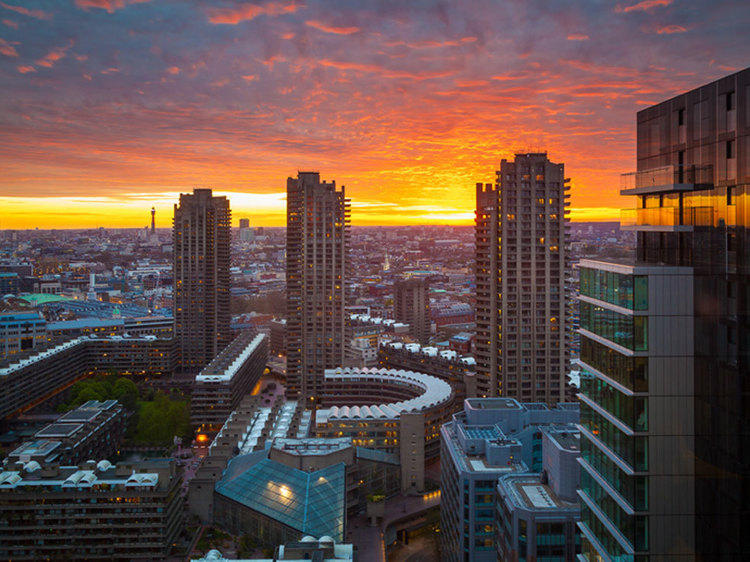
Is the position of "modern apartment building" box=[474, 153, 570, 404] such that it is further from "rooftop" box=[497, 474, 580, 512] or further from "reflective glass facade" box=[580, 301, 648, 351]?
"reflective glass facade" box=[580, 301, 648, 351]

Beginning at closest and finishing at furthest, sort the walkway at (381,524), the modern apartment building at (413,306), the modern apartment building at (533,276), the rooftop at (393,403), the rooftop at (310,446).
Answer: the walkway at (381,524) < the rooftop at (310,446) < the rooftop at (393,403) < the modern apartment building at (533,276) < the modern apartment building at (413,306)

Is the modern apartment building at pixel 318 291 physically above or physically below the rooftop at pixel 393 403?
above

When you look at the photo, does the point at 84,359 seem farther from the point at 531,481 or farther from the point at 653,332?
the point at 653,332

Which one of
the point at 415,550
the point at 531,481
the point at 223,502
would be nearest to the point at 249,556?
the point at 223,502

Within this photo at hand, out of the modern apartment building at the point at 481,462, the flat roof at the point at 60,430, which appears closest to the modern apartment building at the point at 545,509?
the modern apartment building at the point at 481,462

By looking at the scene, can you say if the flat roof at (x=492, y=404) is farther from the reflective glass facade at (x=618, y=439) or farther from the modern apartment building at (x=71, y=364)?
the modern apartment building at (x=71, y=364)

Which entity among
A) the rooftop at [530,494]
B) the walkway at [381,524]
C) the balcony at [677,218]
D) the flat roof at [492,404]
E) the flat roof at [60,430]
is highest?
the balcony at [677,218]

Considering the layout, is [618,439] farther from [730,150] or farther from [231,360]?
[231,360]
